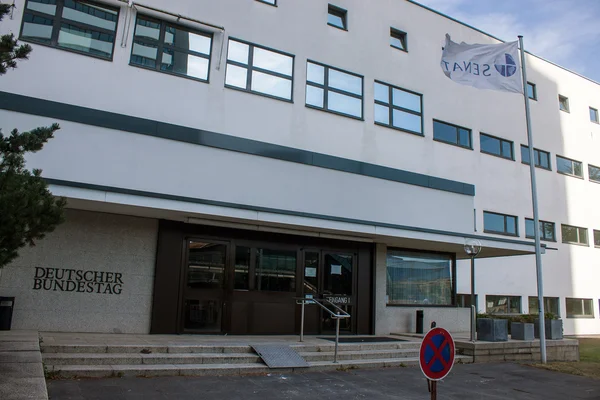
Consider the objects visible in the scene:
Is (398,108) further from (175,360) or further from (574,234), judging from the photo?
(574,234)

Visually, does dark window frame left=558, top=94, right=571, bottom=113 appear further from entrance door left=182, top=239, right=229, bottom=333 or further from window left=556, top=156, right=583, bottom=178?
entrance door left=182, top=239, right=229, bottom=333

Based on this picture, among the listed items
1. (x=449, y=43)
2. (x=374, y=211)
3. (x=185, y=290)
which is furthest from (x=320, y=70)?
(x=185, y=290)

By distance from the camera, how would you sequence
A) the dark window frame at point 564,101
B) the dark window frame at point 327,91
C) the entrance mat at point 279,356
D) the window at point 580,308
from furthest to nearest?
the dark window frame at point 564,101, the window at point 580,308, the dark window frame at point 327,91, the entrance mat at point 279,356

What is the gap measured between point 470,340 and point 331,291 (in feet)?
12.3

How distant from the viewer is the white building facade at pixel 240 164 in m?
10.5

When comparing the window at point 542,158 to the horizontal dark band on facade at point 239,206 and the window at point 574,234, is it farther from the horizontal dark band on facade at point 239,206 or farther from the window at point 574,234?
the horizontal dark band on facade at point 239,206

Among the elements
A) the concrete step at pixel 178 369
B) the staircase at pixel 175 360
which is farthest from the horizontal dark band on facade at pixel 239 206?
the concrete step at pixel 178 369

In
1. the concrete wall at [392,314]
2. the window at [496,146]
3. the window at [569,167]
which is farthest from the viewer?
the window at [569,167]

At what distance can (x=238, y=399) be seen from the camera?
704 centimetres

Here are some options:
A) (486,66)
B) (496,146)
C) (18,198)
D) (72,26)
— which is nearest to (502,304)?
(496,146)

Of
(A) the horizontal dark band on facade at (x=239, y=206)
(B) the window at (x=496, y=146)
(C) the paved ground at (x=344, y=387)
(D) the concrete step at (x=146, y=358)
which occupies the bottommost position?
(C) the paved ground at (x=344, y=387)

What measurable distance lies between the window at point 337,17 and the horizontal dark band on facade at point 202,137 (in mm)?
5143

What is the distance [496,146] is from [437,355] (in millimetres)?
17438

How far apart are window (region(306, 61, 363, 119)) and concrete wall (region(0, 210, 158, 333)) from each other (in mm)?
6049
